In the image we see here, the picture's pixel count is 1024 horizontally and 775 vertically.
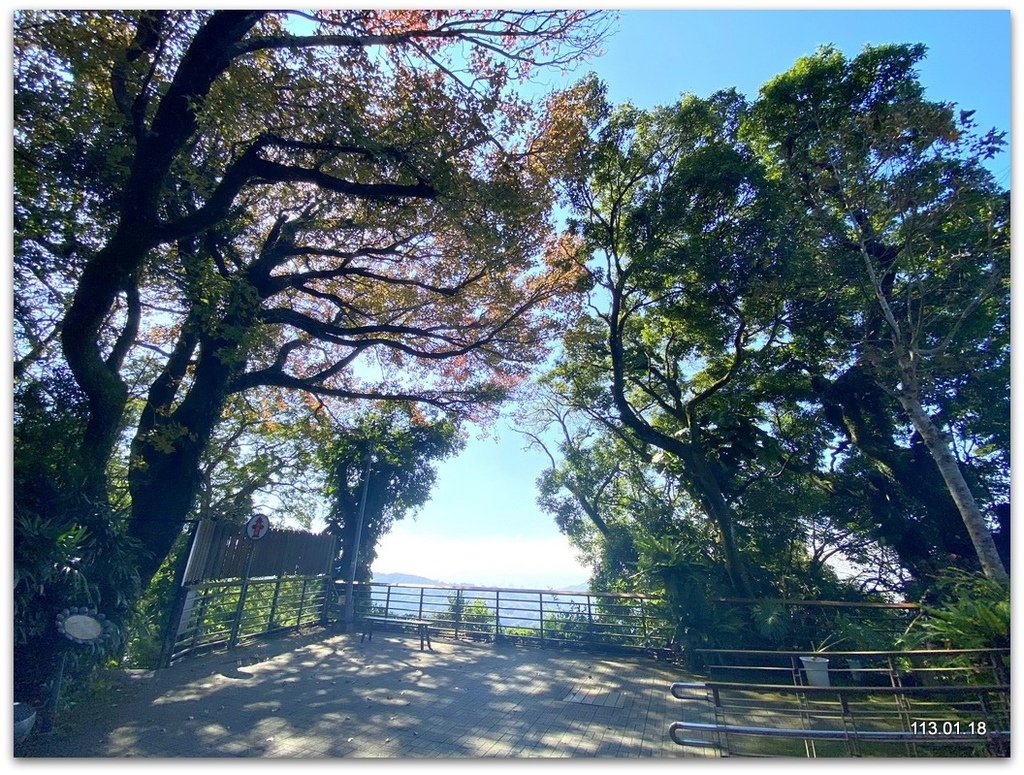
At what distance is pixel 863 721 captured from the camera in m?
4.49

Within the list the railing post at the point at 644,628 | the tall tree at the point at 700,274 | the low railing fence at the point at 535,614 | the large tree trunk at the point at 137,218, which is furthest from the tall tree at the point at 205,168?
the railing post at the point at 644,628

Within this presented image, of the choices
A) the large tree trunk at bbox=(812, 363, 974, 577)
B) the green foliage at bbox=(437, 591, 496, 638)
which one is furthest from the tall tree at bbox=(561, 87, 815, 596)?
the green foliage at bbox=(437, 591, 496, 638)

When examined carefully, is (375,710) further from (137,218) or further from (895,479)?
(895,479)

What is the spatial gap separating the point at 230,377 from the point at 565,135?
236 inches

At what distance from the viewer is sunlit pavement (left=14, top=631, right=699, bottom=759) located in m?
3.71

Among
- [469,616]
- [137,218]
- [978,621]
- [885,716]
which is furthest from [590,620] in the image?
[137,218]

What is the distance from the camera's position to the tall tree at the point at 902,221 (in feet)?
18.5

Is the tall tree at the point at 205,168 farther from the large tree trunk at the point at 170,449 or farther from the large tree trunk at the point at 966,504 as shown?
the large tree trunk at the point at 966,504

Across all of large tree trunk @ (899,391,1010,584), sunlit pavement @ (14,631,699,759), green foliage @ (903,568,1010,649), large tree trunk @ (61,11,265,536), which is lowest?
sunlit pavement @ (14,631,699,759)

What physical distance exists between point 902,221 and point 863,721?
593 cm

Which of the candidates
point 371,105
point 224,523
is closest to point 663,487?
point 224,523

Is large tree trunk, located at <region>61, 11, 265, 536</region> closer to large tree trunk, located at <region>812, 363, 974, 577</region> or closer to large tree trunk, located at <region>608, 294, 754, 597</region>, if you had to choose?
large tree trunk, located at <region>608, 294, 754, 597</region>

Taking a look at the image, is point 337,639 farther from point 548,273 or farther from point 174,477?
point 548,273

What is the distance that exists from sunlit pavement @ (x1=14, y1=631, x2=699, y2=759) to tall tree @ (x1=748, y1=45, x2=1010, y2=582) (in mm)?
4159
